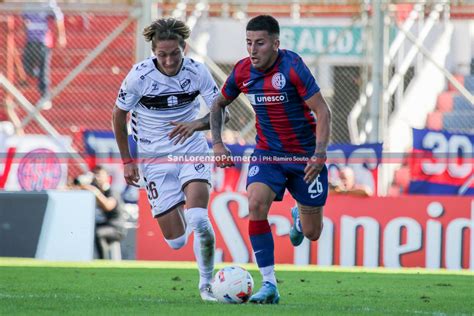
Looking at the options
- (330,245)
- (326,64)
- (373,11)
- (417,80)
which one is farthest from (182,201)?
(417,80)

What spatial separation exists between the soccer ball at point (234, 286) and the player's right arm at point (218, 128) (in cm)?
84

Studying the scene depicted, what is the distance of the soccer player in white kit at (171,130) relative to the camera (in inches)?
372

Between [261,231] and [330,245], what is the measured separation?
279 inches

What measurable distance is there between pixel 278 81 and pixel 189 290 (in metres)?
2.41

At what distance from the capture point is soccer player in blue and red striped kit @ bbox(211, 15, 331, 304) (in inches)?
350

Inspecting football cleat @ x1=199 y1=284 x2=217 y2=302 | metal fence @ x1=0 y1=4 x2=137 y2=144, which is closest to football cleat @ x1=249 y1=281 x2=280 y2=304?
football cleat @ x1=199 y1=284 x2=217 y2=302

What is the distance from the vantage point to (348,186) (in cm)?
1628

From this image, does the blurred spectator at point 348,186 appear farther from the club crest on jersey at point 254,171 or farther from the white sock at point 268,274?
the white sock at point 268,274

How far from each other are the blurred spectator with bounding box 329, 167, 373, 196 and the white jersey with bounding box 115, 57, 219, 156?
248 inches

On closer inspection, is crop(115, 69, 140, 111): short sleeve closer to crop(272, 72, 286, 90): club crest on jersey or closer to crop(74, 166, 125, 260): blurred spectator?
crop(272, 72, 286, 90): club crest on jersey

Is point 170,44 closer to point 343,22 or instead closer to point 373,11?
point 373,11

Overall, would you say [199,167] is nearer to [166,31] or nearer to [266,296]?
[166,31]

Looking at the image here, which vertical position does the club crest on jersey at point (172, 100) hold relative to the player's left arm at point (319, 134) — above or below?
above

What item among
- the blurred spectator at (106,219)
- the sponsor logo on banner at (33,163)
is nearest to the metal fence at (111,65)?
the sponsor logo on banner at (33,163)
